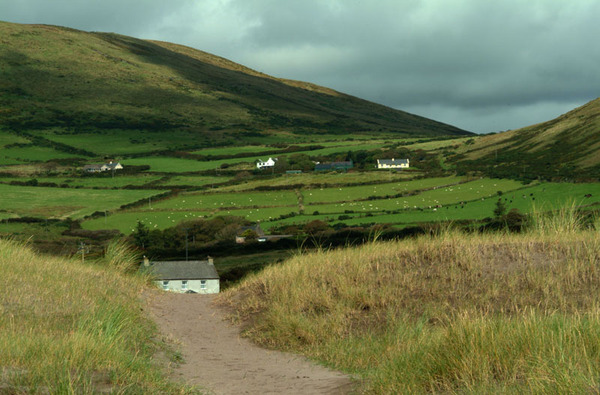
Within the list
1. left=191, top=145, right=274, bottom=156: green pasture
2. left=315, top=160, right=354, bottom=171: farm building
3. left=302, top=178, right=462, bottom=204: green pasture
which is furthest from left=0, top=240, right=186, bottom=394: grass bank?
left=191, top=145, right=274, bottom=156: green pasture

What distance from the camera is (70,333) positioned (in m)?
8.05

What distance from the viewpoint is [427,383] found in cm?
694

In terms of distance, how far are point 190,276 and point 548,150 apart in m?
136

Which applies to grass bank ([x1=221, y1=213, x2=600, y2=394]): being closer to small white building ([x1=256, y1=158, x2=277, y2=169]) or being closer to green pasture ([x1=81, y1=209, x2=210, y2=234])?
green pasture ([x1=81, y1=209, x2=210, y2=234])

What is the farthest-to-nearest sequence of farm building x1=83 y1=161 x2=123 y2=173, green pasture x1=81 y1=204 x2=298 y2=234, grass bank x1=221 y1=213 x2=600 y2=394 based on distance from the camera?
1. farm building x1=83 y1=161 x2=123 y2=173
2. green pasture x1=81 y1=204 x2=298 y2=234
3. grass bank x1=221 y1=213 x2=600 y2=394

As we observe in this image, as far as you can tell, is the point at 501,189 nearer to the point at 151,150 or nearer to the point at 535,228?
the point at 535,228

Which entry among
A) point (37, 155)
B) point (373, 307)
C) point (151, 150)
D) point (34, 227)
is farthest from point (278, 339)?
point (151, 150)

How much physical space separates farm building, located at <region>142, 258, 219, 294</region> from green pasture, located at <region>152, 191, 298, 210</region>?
149 ft

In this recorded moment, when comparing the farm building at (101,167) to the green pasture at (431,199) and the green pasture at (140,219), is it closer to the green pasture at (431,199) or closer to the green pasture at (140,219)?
the green pasture at (140,219)

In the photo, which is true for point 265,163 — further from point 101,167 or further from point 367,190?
point 367,190

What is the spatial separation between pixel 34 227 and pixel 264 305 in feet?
266

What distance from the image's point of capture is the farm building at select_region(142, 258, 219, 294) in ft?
161

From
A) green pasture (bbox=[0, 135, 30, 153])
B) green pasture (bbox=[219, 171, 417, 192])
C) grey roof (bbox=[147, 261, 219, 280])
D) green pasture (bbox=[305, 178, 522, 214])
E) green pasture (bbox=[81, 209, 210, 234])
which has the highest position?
green pasture (bbox=[0, 135, 30, 153])

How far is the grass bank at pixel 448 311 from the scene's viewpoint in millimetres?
6824
